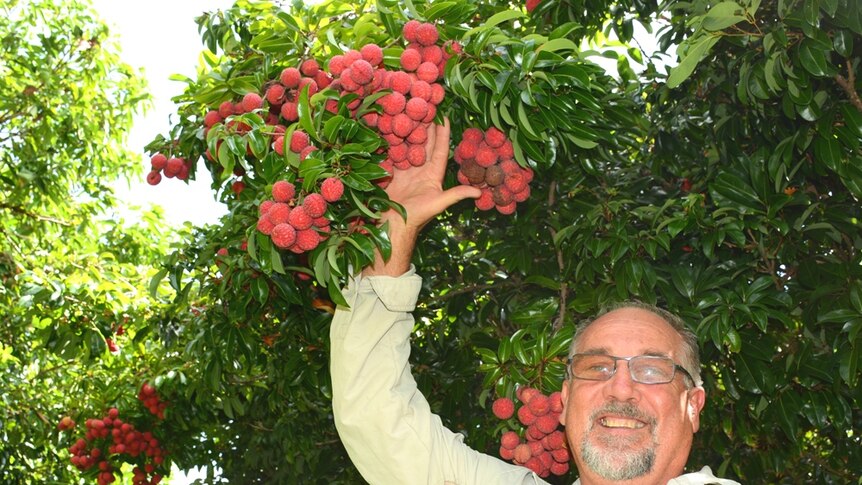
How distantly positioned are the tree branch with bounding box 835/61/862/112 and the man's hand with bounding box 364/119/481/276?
1210 millimetres

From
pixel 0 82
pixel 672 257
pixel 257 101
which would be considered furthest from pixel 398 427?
pixel 0 82

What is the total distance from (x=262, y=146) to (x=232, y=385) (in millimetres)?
3198

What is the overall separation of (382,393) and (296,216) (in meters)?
0.45

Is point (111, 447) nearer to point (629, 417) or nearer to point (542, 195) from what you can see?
point (542, 195)

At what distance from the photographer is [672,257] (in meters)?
3.28

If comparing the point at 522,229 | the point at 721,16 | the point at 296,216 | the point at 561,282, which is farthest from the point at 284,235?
the point at 522,229

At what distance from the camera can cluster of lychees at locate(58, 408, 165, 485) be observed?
19.2 ft

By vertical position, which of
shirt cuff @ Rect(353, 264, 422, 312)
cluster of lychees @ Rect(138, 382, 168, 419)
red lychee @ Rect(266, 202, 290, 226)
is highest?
red lychee @ Rect(266, 202, 290, 226)

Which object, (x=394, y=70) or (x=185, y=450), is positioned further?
(x=185, y=450)

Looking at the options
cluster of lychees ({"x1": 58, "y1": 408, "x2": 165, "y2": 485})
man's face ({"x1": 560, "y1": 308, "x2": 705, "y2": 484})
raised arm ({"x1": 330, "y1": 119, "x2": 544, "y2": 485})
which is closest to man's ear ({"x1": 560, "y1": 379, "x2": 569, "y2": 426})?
man's face ({"x1": 560, "y1": 308, "x2": 705, "y2": 484})

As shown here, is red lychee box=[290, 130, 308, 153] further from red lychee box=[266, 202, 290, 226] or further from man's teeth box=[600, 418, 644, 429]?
man's teeth box=[600, 418, 644, 429]

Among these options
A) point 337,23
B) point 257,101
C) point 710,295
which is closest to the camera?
point 257,101

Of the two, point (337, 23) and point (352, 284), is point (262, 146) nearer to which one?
point (352, 284)

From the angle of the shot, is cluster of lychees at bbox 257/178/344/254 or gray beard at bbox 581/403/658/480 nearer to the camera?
cluster of lychees at bbox 257/178/344/254
